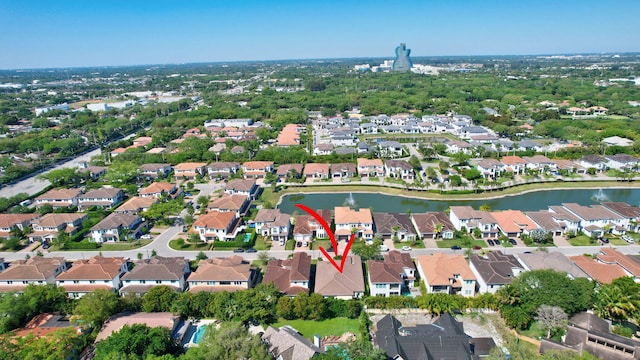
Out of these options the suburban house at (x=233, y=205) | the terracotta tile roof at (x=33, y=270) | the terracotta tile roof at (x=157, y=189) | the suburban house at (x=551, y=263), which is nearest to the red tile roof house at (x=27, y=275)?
the terracotta tile roof at (x=33, y=270)

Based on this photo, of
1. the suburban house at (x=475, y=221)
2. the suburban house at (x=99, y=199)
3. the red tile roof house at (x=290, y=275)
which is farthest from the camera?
the suburban house at (x=99, y=199)

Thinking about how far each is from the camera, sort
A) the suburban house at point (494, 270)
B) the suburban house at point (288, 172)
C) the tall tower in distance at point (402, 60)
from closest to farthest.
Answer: the suburban house at point (494, 270) < the suburban house at point (288, 172) < the tall tower in distance at point (402, 60)

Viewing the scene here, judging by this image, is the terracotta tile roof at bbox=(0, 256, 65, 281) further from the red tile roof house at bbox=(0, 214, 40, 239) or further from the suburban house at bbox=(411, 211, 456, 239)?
the suburban house at bbox=(411, 211, 456, 239)

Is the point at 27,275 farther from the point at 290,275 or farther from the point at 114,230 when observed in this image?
the point at 290,275

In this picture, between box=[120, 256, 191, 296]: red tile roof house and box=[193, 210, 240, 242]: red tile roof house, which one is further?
box=[193, 210, 240, 242]: red tile roof house

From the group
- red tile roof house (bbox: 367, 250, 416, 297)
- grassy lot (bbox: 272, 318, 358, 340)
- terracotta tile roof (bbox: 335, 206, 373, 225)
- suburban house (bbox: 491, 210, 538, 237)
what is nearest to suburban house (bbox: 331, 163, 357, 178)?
terracotta tile roof (bbox: 335, 206, 373, 225)

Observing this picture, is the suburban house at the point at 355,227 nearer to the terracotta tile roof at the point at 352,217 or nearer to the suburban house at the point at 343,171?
the terracotta tile roof at the point at 352,217

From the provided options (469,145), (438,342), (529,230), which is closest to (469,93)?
(469,145)
